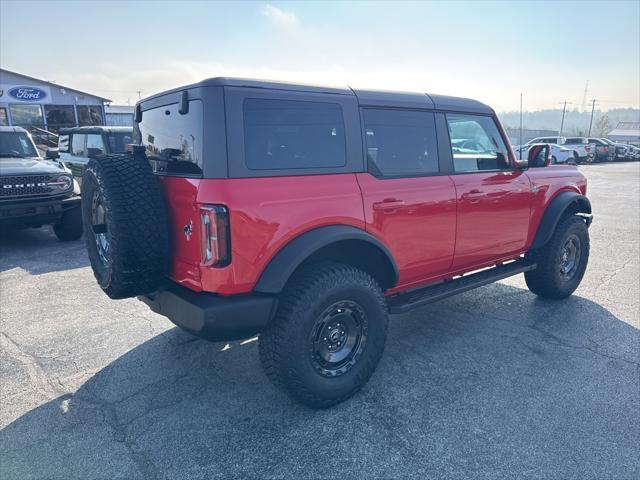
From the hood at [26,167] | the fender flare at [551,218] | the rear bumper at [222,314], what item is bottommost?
the rear bumper at [222,314]

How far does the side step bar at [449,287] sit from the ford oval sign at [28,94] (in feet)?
86.7

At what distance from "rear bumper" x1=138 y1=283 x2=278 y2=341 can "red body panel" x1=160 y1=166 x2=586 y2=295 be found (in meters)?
0.07

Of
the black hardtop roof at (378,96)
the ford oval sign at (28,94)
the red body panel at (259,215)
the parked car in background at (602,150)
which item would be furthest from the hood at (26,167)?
the parked car in background at (602,150)

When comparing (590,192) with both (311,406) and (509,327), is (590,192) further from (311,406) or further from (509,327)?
(311,406)

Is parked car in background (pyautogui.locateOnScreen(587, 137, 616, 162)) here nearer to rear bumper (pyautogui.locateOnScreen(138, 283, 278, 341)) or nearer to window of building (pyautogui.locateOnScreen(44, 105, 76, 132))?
window of building (pyautogui.locateOnScreen(44, 105, 76, 132))

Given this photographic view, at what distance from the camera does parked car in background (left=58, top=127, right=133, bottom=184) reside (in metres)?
8.35

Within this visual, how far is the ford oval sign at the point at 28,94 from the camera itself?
74.2ft

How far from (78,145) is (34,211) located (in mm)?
3164

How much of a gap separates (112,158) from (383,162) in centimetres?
181

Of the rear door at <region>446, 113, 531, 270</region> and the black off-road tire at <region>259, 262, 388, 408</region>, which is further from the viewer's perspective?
the rear door at <region>446, 113, 531, 270</region>

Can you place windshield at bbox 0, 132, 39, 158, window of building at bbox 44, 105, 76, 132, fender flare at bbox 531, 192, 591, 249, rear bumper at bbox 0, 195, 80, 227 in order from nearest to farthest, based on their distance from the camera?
1. fender flare at bbox 531, 192, 591, 249
2. rear bumper at bbox 0, 195, 80, 227
3. windshield at bbox 0, 132, 39, 158
4. window of building at bbox 44, 105, 76, 132

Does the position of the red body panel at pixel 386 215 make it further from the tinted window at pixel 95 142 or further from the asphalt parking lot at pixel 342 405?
the tinted window at pixel 95 142

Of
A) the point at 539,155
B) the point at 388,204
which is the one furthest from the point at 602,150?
the point at 388,204

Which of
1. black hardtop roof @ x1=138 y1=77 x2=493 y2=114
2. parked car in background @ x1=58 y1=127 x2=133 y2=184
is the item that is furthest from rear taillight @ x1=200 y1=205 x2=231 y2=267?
parked car in background @ x1=58 y1=127 x2=133 y2=184
